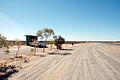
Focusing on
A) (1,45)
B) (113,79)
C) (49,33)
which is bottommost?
(113,79)

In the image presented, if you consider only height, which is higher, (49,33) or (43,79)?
(49,33)

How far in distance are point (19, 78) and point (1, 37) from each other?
19.5ft

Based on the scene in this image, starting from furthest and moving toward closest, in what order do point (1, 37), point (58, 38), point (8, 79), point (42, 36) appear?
Result: point (58, 38), point (42, 36), point (1, 37), point (8, 79)

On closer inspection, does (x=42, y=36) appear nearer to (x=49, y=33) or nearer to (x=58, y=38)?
(x=49, y=33)

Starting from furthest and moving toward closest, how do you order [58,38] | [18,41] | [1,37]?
[58,38]
[18,41]
[1,37]

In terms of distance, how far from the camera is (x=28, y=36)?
58.4 metres

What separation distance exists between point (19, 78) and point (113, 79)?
639cm

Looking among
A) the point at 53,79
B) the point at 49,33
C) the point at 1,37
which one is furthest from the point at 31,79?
the point at 49,33

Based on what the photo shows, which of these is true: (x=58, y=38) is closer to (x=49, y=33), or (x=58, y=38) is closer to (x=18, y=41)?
(x=49, y=33)

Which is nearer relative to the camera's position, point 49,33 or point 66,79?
point 66,79

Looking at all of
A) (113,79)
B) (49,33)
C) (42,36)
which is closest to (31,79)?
(113,79)

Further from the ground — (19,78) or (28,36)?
(28,36)

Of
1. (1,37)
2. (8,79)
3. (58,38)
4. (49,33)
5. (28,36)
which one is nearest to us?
(8,79)

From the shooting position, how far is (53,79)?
11008mm
